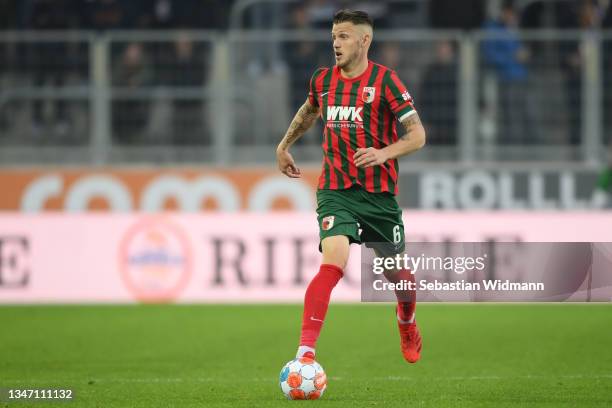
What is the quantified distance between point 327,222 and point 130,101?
9.33 m

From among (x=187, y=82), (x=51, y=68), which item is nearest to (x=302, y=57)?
(x=187, y=82)

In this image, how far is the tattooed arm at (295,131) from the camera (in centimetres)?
739

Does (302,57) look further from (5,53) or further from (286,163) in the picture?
(286,163)

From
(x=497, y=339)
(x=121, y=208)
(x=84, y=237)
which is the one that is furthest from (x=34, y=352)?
(x=121, y=208)

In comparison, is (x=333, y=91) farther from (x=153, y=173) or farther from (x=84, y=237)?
(x=153, y=173)

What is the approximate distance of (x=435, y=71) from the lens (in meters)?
15.9

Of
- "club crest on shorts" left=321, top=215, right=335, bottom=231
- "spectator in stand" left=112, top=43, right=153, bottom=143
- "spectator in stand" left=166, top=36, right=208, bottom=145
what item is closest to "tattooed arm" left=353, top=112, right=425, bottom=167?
"club crest on shorts" left=321, top=215, right=335, bottom=231

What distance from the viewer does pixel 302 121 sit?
24.4ft

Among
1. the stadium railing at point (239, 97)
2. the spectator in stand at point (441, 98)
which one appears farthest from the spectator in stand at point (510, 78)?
the spectator in stand at point (441, 98)

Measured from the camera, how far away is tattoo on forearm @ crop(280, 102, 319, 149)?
7379 millimetres

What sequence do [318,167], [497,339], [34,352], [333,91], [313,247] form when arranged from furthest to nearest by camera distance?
[318,167]
[313,247]
[497,339]
[34,352]
[333,91]

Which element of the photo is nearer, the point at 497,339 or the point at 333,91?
the point at 333,91

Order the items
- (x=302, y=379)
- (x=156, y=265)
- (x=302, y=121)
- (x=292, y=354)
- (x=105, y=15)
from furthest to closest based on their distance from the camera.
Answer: (x=105, y=15) < (x=156, y=265) < (x=292, y=354) < (x=302, y=121) < (x=302, y=379)

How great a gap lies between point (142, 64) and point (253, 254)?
3.27 metres
